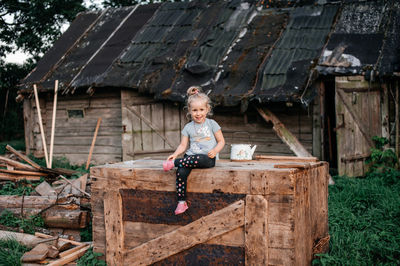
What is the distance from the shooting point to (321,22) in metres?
9.50

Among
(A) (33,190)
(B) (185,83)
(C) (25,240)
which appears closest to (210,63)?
(B) (185,83)

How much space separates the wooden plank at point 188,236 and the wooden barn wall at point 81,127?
22.8ft

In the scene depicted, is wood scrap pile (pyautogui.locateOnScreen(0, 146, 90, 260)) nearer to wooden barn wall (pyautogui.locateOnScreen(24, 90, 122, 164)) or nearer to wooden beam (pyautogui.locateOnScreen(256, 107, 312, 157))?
wooden beam (pyautogui.locateOnScreen(256, 107, 312, 157))

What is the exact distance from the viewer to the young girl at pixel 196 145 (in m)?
3.66

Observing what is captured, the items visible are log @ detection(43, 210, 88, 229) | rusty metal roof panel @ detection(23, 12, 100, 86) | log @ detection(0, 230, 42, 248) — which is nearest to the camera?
log @ detection(0, 230, 42, 248)

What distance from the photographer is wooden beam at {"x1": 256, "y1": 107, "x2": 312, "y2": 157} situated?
27.4 feet

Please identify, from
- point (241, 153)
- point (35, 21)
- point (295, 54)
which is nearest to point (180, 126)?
point (295, 54)

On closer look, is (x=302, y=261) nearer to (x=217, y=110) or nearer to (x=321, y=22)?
(x=217, y=110)

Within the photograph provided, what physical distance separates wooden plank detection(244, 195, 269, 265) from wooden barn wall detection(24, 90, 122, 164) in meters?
7.62

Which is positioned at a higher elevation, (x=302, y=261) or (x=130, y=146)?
(x=130, y=146)

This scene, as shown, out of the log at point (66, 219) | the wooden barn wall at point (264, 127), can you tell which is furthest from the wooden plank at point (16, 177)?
the wooden barn wall at point (264, 127)

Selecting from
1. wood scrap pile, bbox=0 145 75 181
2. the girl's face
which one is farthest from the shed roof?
the girl's face

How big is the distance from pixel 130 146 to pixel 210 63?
8.98 feet

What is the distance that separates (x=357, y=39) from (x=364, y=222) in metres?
4.72
